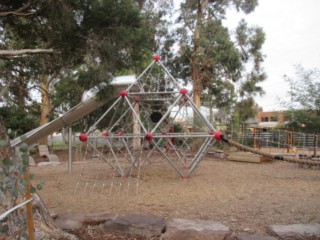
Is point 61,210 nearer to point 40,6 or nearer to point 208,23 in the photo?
point 40,6

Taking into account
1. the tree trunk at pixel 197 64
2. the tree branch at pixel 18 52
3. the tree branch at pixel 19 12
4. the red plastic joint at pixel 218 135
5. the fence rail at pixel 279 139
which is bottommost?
the fence rail at pixel 279 139

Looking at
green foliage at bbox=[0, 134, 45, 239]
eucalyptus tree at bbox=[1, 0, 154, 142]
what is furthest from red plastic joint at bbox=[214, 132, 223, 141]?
green foliage at bbox=[0, 134, 45, 239]

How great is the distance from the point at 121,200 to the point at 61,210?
981 millimetres

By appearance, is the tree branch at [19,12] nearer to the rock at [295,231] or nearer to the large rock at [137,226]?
the large rock at [137,226]

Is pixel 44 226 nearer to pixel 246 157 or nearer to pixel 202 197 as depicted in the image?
pixel 202 197

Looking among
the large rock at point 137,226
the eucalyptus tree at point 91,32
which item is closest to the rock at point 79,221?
the large rock at point 137,226

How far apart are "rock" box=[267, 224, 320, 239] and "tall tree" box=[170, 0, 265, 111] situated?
12001 mm

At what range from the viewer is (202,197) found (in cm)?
545

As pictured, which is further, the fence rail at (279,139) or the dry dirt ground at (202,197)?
the fence rail at (279,139)

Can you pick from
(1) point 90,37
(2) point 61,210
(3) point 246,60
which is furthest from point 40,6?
(3) point 246,60

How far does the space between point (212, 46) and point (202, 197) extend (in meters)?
10.8

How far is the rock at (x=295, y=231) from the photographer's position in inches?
128

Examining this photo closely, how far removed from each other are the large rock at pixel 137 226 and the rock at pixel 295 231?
114 centimetres

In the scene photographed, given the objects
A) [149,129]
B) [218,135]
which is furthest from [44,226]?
[149,129]
